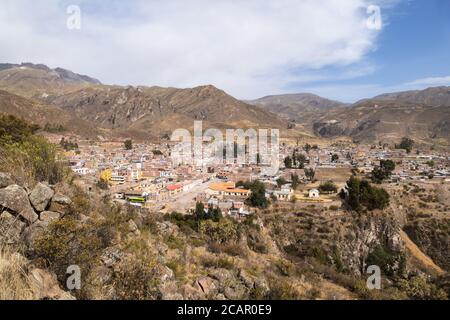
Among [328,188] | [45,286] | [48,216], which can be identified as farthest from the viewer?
[328,188]

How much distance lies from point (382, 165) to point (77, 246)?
47097 mm

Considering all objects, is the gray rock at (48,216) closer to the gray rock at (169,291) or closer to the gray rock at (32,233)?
the gray rock at (32,233)

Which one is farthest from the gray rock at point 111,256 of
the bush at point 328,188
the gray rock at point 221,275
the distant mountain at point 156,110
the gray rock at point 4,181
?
the distant mountain at point 156,110

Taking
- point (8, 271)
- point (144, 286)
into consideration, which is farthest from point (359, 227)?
point (8, 271)

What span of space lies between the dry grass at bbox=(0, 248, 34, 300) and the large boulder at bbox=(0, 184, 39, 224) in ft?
5.19

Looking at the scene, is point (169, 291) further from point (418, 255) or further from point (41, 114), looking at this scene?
point (41, 114)

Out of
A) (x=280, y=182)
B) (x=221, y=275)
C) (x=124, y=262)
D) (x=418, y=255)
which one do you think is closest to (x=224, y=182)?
(x=280, y=182)

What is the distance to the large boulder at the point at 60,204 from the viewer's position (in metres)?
6.32

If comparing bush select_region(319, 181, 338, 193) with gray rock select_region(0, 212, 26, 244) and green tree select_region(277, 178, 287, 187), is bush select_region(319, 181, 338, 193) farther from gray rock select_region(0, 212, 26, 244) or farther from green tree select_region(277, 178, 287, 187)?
gray rock select_region(0, 212, 26, 244)

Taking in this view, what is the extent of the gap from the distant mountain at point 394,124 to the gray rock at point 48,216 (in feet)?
394

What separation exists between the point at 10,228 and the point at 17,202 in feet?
1.86

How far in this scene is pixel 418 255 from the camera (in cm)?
2684

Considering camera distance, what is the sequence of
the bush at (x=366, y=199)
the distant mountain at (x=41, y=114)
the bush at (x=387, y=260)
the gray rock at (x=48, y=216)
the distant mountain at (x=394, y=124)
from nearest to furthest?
the gray rock at (x=48, y=216), the bush at (x=387, y=260), the bush at (x=366, y=199), the distant mountain at (x=41, y=114), the distant mountain at (x=394, y=124)

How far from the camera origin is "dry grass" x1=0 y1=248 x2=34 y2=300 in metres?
3.29
